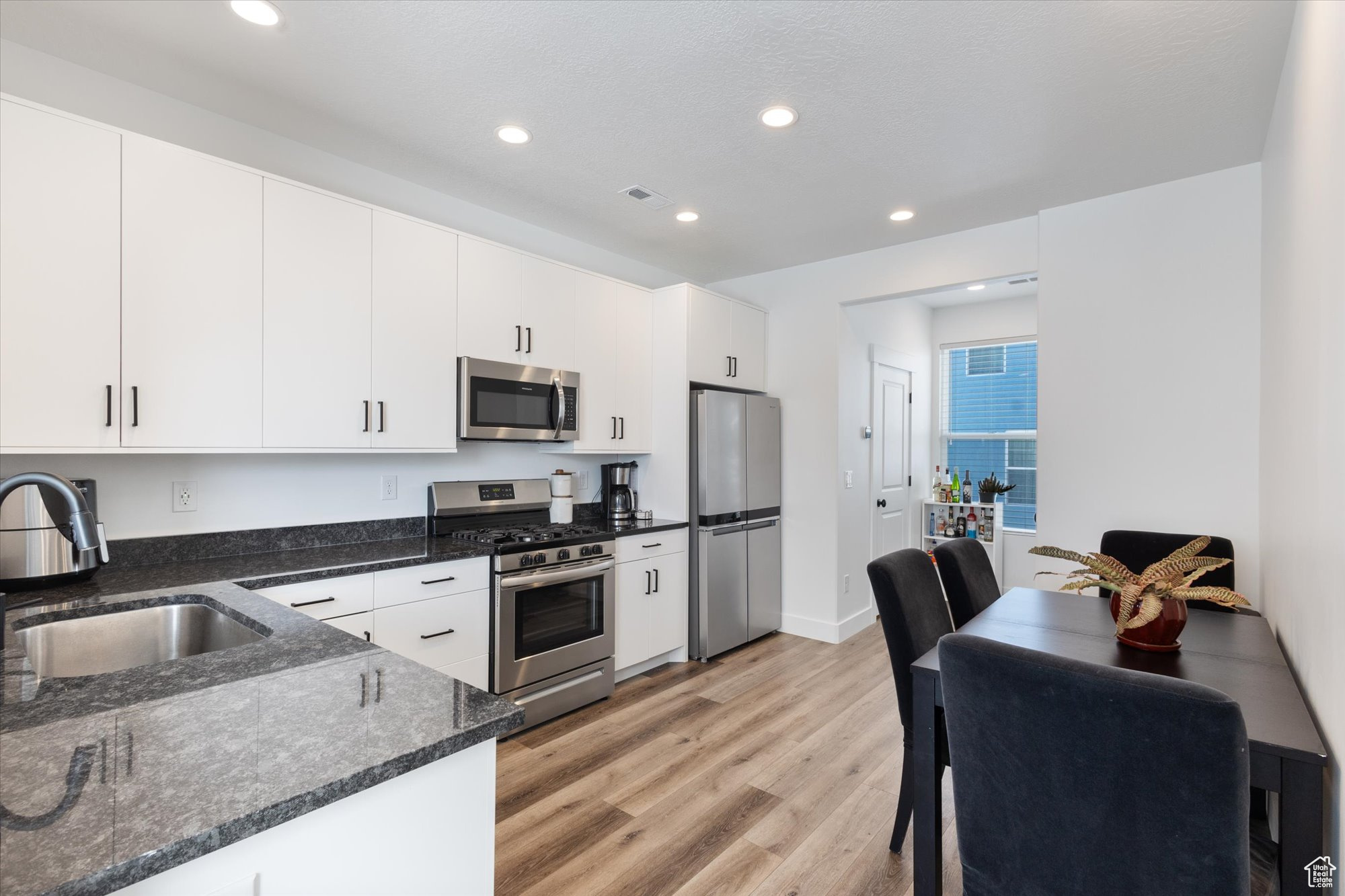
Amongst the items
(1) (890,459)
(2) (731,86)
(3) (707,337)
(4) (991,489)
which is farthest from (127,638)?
(4) (991,489)

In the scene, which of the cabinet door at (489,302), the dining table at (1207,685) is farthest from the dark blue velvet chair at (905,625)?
the cabinet door at (489,302)

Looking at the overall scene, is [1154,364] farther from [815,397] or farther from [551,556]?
[551,556]

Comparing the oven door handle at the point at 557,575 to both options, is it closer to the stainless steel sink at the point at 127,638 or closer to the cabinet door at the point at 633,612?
the cabinet door at the point at 633,612

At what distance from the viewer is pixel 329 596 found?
91.5 inches

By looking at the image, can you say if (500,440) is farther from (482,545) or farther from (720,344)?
(720,344)

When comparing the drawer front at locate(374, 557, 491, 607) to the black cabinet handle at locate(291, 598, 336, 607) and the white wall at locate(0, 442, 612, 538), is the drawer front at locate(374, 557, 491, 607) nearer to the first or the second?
the black cabinet handle at locate(291, 598, 336, 607)

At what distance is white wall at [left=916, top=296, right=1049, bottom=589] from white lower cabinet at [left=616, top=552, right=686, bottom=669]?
293cm

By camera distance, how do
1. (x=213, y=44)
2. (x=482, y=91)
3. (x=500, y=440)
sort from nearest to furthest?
1. (x=213, y=44)
2. (x=482, y=91)
3. (x=500, y=440)

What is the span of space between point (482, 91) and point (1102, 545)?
3162 mm

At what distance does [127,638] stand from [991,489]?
5709mm

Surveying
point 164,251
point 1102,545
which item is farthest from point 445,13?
point 1102,545

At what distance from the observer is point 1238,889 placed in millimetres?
1010

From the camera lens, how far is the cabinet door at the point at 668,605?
3.70 meters

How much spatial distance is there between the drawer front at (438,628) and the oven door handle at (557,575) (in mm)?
118
